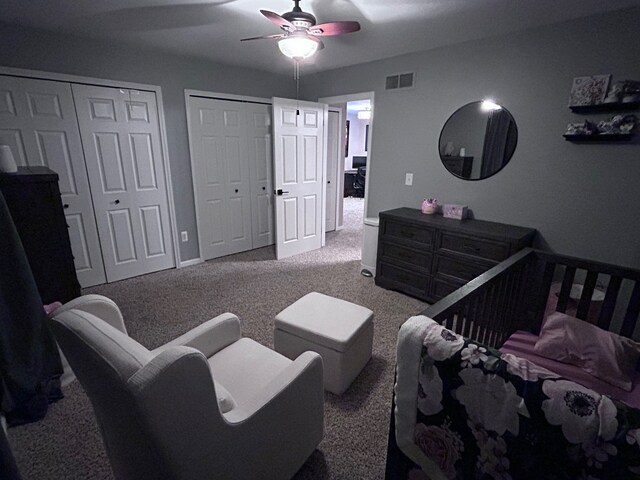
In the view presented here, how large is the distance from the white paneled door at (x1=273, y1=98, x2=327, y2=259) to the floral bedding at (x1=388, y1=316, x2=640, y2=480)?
123 inches

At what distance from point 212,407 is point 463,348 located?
2.42ft

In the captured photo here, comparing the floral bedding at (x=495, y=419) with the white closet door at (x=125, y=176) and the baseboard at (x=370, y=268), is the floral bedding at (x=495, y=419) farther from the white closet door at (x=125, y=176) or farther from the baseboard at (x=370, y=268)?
the white closet door at (x=125, y=176)

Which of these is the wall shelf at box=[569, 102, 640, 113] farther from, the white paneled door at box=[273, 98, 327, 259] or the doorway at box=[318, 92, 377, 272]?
the white paneled door at box=[273, 98, 327, 259]

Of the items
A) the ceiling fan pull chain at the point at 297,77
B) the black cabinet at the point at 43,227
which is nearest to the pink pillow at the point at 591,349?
the black cabinet at the point at 43,227

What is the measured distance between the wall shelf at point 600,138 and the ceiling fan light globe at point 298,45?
2.02m

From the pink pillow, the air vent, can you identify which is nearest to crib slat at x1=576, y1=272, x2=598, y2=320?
the pink pillow

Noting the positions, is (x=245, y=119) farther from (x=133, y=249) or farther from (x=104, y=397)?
(x=104, y=397)

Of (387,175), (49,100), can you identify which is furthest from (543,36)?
(49,100)

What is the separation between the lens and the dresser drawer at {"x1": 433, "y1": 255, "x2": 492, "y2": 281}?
254 cm

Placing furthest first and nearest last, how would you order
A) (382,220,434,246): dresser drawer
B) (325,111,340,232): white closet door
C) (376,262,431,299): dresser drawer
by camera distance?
(325,111,340,232): white closet door < (376,262,431,299): dresser drawer < (382,220,434,246): dresser drawer

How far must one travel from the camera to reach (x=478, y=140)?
2854mm

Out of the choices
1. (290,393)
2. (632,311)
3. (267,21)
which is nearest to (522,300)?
(632,311)

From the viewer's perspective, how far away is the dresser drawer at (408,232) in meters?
2.81

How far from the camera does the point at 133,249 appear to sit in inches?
134
